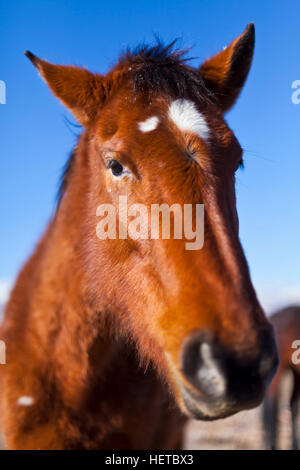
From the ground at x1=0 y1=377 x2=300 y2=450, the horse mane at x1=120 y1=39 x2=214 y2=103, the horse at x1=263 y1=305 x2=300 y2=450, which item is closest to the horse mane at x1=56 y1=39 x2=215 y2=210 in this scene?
the horse mane at x1=120 y1=39 x2=214 y2=103

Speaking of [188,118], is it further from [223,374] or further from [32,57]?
[223,374]

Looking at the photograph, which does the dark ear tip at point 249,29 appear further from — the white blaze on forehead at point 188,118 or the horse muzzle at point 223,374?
the horse muzzle at point 223,374

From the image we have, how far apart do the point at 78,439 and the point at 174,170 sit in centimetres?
214

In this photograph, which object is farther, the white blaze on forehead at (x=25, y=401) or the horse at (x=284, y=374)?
the horse at (x=284, y=374)

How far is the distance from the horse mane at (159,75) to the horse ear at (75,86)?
250mm

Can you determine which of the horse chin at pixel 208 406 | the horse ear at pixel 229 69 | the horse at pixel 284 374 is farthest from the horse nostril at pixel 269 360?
the horse at pixel 284 374

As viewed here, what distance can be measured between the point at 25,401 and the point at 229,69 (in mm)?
3101

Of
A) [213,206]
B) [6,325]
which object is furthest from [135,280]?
[6,325]

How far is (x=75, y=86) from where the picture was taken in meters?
3.34

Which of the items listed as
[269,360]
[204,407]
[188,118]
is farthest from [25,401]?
[188,118]

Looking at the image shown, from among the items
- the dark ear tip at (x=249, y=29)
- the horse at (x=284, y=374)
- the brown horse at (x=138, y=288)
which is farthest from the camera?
the horse at (x=284, y=374)

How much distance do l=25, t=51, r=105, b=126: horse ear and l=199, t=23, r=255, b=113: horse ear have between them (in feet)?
2.93

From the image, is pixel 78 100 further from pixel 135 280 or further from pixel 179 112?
pixel 135 280

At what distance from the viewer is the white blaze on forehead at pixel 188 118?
2691mm
